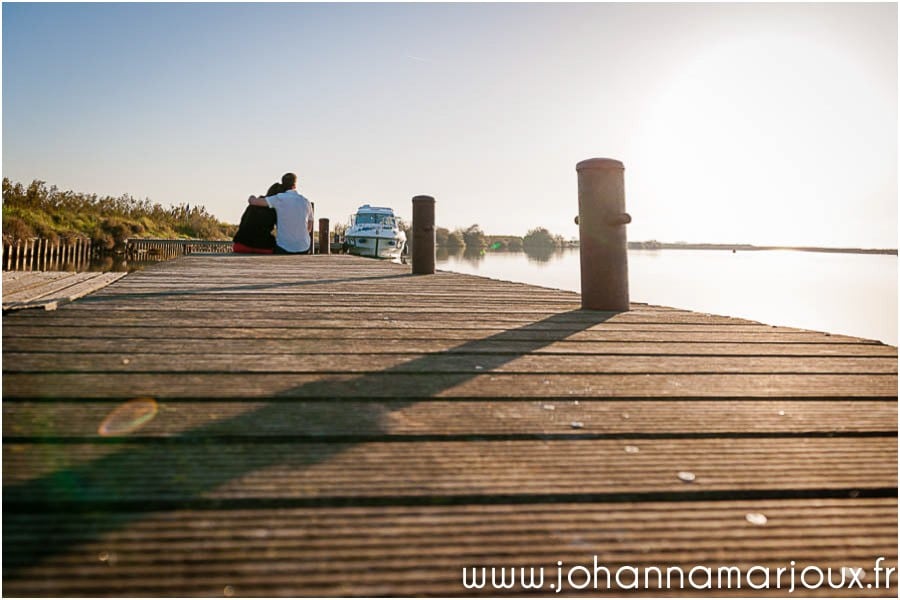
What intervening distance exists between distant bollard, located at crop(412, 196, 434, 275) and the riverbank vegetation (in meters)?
15.6

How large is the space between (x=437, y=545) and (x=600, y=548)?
0.22m

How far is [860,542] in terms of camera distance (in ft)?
2.33

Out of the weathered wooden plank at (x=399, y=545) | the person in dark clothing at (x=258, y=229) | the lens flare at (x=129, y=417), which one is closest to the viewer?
the weathered wooden plank at (x=399, y=545)

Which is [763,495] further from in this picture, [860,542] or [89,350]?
[89,350]

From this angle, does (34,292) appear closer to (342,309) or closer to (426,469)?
(342,309)

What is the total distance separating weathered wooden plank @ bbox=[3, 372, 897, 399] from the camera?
120cm

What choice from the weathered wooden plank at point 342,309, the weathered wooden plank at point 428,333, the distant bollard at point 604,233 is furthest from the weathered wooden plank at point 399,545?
the distant bollard at point 604,233

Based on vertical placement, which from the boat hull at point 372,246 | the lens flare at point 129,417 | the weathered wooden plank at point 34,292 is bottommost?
the lens flare at point 129,417

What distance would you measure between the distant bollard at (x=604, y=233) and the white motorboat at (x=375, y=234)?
15.5 metres

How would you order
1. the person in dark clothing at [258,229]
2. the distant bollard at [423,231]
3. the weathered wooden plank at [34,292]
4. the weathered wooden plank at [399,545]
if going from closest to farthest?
the weathered wooden plank at [399,545]
the weathered wooden plank at [34,292]
the distant bollard at [423,231]
the person in dark clothing at [258,229]

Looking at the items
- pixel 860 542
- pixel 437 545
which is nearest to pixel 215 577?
pixel 437 545

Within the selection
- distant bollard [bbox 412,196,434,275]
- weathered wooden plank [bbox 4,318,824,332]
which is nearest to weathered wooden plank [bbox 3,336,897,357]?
weathered wooden plank [bbox 4,318,824,332]

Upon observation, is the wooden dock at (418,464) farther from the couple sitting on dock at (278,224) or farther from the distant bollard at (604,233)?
the couple sitting on dock at (278,224)

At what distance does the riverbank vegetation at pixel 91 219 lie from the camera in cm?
1880
